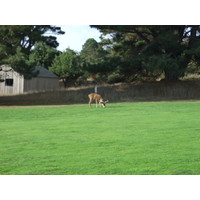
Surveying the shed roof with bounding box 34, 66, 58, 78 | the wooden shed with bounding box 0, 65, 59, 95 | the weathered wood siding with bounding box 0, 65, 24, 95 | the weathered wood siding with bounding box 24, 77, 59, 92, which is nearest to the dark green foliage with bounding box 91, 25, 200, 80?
the wooden shed with bounding box 0, 65, 59, 95

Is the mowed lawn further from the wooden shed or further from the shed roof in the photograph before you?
the shed roof

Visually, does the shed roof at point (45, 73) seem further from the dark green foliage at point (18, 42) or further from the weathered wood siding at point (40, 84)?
the dark green foliage at point (18, 42)

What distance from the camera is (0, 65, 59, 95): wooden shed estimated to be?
24.7 meters

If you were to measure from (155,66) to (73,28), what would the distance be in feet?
37.7

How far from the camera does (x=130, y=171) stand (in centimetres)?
532

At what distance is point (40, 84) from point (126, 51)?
27.3 feet

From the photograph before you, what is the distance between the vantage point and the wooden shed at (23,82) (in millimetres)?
24700

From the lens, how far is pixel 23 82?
26.1m

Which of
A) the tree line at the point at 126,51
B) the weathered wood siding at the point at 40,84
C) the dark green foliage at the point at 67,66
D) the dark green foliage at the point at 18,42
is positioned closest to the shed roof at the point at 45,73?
the weathered wood siding at the point at 40,84

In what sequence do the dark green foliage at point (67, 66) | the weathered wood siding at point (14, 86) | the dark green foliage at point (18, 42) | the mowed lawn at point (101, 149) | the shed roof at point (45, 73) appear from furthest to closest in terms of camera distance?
the shed roof at point (45, 73) < the dark green foliage at point (67, 66) < the weathered wood siding at point (14, 86) < the dark green foliage at point (18, 42) < the mowed lawn at point (101, 149)

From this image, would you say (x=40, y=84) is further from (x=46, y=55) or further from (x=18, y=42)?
(x=18, y=42)

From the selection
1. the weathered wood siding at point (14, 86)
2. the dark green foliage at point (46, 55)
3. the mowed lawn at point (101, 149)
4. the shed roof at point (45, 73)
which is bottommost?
the mowed lawn at point (101, 149)

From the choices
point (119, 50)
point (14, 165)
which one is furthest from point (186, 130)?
point (119, 50)
